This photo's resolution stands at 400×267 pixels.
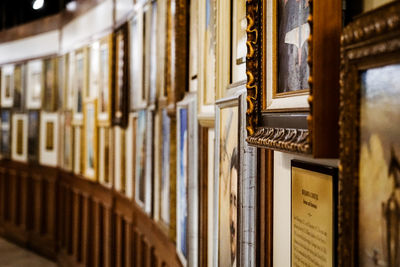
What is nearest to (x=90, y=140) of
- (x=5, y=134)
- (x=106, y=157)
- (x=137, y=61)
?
(x=106, y=157)

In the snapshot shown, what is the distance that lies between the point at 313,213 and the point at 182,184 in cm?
150

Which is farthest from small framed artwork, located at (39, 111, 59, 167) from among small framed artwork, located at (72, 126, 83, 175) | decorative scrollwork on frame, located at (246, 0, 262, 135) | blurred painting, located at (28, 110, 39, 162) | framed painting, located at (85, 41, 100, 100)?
decorative scrollwork on frame, located at (246, 0, 262, 135)

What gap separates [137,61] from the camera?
399cm

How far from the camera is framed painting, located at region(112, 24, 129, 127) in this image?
4340mm

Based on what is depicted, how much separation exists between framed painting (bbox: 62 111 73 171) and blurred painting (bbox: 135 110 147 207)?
100 inches

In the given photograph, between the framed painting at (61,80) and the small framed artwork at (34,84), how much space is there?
0.50m

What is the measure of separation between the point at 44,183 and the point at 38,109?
1062 millimetres

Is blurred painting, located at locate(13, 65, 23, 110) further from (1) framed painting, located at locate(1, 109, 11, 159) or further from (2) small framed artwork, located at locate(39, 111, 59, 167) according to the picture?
(2) small framed artwork, located at locate(39, 111, 59, 167)

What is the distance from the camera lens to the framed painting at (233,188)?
57.4 inches

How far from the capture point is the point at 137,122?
389 cm

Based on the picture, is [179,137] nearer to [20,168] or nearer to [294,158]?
[294,158]

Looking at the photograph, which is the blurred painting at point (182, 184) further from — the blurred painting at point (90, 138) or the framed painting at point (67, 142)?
the framed painting at point (67, 142)

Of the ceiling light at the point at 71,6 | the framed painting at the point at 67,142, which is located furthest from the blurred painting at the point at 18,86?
the ceiling light at the point at 71,6

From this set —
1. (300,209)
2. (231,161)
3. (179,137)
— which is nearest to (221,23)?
(231,161)
